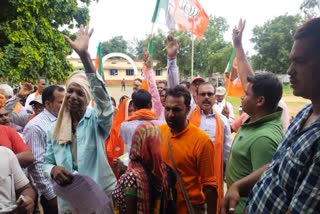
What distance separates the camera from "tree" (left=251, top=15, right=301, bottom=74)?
44.2 meters

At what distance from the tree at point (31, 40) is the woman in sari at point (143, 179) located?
802 centimetres

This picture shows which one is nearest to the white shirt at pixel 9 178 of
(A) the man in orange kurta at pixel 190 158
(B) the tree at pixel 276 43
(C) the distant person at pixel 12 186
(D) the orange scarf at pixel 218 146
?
(C) the distant person at pixel 12 186

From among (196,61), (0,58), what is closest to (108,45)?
(196,61)

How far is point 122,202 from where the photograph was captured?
2.55 metres

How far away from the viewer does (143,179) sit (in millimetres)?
2512

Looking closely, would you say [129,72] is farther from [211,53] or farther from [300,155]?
[300,155]

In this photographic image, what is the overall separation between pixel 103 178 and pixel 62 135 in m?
0.47

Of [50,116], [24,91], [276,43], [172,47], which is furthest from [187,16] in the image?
[276,43]

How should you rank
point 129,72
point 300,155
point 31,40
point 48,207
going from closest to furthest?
point 300,155
point 48,207
point 31,40
point 129,72

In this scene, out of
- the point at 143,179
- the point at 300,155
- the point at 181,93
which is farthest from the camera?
the point at 181,93

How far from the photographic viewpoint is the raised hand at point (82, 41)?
2.59 m

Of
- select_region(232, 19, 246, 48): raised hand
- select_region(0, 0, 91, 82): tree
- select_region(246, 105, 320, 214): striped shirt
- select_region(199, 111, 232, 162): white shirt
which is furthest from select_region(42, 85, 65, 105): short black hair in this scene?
select_region(0, 0, 91, 82): tree

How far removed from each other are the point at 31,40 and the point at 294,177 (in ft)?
34.4

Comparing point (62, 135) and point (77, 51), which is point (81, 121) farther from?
point (77, 51)
